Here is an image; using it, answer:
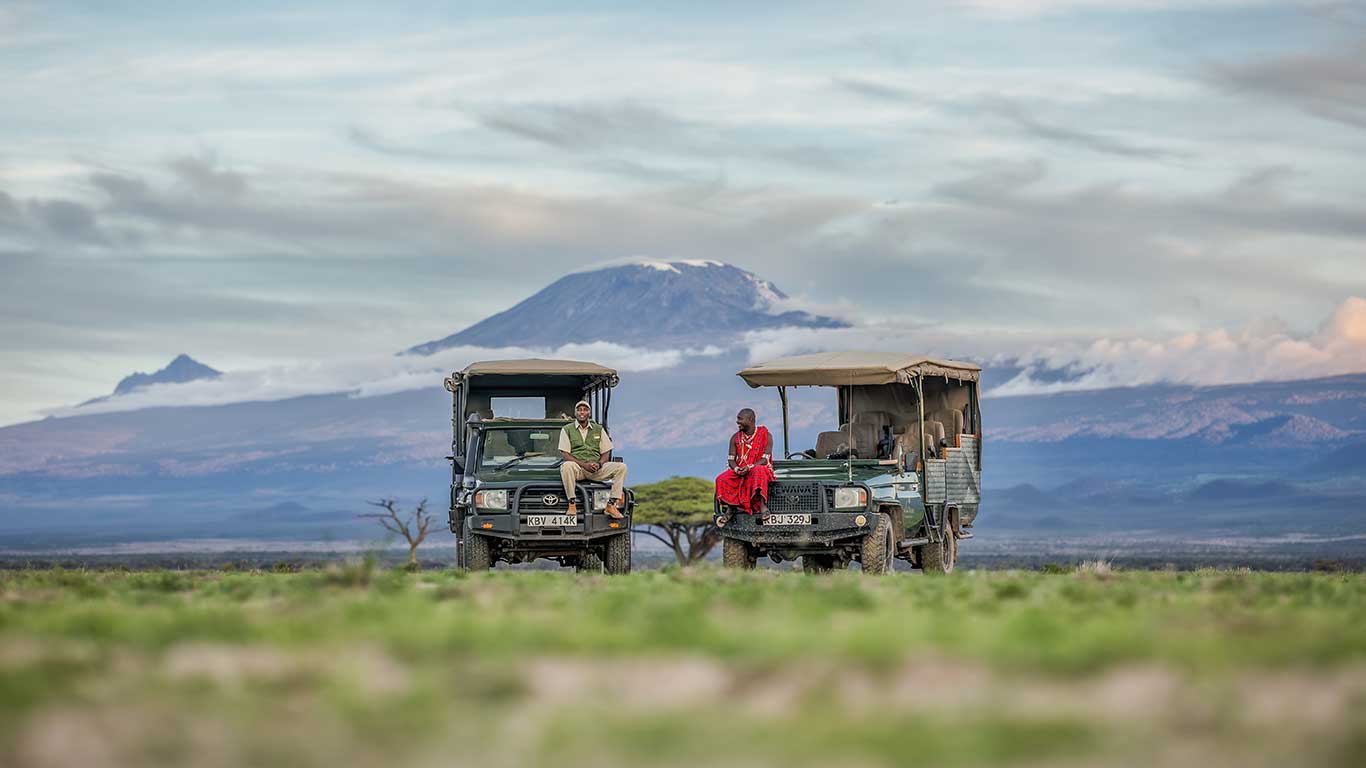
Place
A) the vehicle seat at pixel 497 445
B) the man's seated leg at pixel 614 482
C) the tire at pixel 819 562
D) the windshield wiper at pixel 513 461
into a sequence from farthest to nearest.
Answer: the vehicle seat at pixel 497 445 → the windshield wiper at pixel 513 461 → the tire at pixel 819 562 → the man's seated leg at pixel 614 482

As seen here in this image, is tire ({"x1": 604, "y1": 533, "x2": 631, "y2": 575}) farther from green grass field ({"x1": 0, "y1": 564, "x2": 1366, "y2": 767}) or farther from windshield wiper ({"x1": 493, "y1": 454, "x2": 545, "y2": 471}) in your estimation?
green grass field ({"x1": 0, "y1": 564, "x2": 1366, "y2": 767})

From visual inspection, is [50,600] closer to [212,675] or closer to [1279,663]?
[212,675]

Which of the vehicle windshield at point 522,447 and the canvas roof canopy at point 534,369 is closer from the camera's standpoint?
the vehicle windshield at point 522,447

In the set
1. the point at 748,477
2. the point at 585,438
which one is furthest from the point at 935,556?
the point at 585,438

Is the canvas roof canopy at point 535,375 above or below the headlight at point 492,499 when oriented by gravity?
above

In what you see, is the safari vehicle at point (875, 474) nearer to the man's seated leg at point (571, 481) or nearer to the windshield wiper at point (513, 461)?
the man's seated leg at point (571, 481)

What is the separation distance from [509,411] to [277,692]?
19.7m

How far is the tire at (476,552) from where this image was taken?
24812 millimetres

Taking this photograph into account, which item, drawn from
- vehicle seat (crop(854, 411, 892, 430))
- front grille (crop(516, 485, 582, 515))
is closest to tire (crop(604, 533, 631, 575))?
front grille (crop(516, 485, 582, 515))

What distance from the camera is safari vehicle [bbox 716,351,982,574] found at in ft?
78.5

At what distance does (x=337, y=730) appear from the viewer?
27.0 feet

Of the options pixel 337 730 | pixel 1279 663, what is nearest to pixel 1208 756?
pixel 1279 663

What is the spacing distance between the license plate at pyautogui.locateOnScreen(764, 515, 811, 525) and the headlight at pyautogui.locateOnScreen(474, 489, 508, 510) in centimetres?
340

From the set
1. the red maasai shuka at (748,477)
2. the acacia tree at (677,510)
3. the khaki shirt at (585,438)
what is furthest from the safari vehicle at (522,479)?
the acacia tree at (677,510)
